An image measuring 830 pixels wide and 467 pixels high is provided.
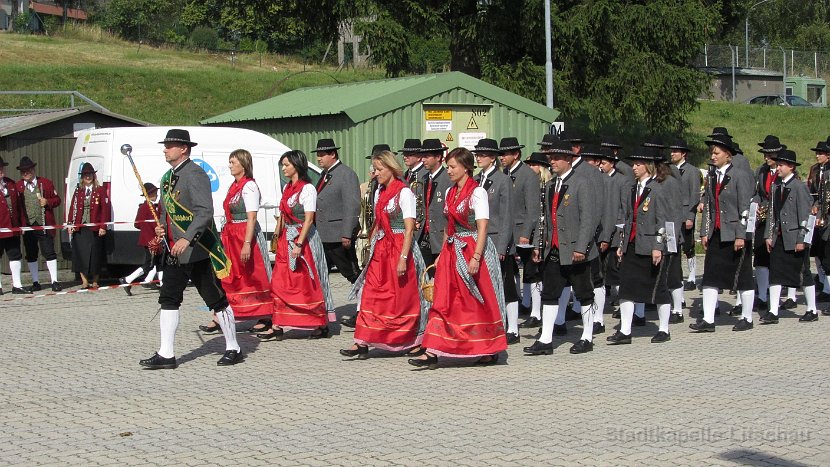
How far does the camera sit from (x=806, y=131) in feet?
156

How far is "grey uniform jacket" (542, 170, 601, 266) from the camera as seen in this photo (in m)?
9.66

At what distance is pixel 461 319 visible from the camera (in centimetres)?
923

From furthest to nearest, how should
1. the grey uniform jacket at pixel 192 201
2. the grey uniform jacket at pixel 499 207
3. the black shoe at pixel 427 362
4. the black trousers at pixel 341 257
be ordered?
the black trousers at pixel 341 257
the grey uniform jacket at pixel 499 207
the black shoe at pixel 427 362
the grey uniform jacket at pixel 192 201

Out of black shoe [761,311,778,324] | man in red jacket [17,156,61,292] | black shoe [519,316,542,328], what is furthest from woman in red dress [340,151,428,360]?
man in red jacket [17,156,61,292]

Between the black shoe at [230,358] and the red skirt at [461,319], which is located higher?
the red skirt at [461,319]

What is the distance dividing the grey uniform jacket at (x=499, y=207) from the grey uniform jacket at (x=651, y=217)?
1.25 metres

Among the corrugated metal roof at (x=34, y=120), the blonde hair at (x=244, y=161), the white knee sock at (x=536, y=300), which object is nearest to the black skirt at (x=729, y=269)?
the white knee sock at (x=536, y=300)

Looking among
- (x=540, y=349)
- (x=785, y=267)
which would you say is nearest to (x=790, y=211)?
(x=785, y=267)

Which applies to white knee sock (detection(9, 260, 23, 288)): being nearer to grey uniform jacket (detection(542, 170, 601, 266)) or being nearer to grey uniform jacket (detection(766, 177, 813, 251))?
grey uniform jacket (detection(542, 170, 601, 266))

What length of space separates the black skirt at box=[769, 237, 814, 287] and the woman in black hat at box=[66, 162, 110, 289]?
8.98m

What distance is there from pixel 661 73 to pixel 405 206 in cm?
2490

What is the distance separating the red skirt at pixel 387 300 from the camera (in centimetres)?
973

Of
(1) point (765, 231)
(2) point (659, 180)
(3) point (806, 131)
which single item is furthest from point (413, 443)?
(3) point (806, 131)

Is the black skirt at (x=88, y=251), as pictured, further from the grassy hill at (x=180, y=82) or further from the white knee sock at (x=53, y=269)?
the grassy hill at (x=180, y=82)
